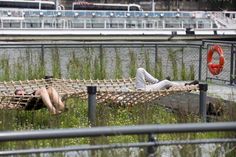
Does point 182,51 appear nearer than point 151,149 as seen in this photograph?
No

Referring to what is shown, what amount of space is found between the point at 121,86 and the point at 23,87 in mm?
2069

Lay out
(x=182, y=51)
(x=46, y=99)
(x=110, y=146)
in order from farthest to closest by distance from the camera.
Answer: (x=182, y=51)
(x=46, y=99)
(x=110, y=146)

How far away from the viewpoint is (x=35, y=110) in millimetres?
10008

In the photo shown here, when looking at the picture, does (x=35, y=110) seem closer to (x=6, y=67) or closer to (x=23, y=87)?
(x=23, y=87)

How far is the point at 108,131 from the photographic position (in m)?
4.32

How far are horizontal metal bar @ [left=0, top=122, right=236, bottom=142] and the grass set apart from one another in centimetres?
45

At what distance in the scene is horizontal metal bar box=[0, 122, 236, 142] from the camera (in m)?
4.08

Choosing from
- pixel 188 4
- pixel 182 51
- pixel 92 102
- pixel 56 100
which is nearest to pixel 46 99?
pixel 56 100

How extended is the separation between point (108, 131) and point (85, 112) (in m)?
6.19

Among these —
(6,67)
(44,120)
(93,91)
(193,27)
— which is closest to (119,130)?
(93,91)

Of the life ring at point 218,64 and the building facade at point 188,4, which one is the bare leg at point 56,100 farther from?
the building facade at point 188,4

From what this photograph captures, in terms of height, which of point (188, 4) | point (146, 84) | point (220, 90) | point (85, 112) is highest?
point (188, 4)

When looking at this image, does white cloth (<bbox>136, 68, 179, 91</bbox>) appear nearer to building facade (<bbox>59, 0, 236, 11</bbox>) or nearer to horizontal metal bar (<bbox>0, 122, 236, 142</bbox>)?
horizontal metal bar (<bbox>0, 122, 236, 142</bbox>)

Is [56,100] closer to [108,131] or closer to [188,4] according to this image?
[108,131]
